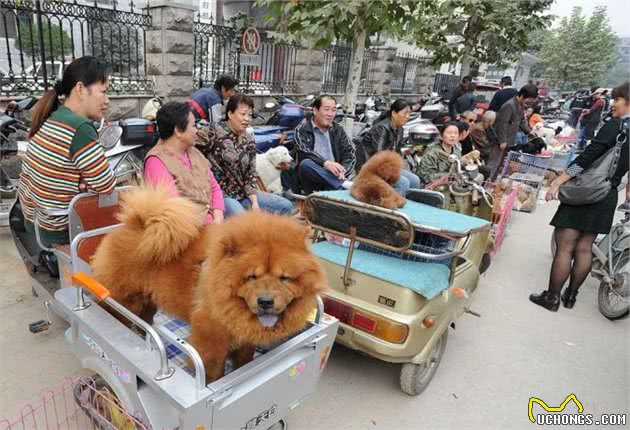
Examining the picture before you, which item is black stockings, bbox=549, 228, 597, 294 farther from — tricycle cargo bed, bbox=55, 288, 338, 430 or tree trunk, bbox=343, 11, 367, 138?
tricycle cargo bed, bbox=55, 288, 338, 430

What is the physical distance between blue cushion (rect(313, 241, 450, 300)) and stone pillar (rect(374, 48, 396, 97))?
40.8ft

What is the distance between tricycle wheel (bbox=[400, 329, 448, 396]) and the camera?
273 cm

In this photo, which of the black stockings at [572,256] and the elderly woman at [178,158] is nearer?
the elderly woman at [178,158]

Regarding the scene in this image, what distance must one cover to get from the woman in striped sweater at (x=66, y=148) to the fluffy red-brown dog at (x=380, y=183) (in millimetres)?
1730

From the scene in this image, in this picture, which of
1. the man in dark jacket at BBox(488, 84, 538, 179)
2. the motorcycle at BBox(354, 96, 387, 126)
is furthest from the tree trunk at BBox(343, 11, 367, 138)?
the man in dark jacket at BBox(488, 84, 538, 179)

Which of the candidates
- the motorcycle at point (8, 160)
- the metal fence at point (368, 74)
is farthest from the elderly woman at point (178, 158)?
the metal fence at point (368, 74)

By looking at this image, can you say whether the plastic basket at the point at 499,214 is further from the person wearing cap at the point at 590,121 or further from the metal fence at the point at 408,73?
the metal fence at the point at 408,73

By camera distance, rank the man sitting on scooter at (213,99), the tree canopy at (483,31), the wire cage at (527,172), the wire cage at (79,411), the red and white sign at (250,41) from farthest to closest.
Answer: the tree canopy at (483,31) → the red and white sign at (250,41) → the wire cage at (527,172) → the man sitting on scooter at (213,99) → the wire cage at (79,411)

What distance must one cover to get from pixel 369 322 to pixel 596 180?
272 centimetres

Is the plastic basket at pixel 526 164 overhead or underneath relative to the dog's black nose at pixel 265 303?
underneath

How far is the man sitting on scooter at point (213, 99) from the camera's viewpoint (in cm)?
551

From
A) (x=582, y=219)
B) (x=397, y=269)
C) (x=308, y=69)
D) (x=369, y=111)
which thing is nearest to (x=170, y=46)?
(x=308, y=69)

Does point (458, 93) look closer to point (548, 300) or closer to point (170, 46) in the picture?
point (170, 46)

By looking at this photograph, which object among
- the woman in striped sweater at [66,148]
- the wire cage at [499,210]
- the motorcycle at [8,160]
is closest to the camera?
the woman in striped sweater at [66,148]
